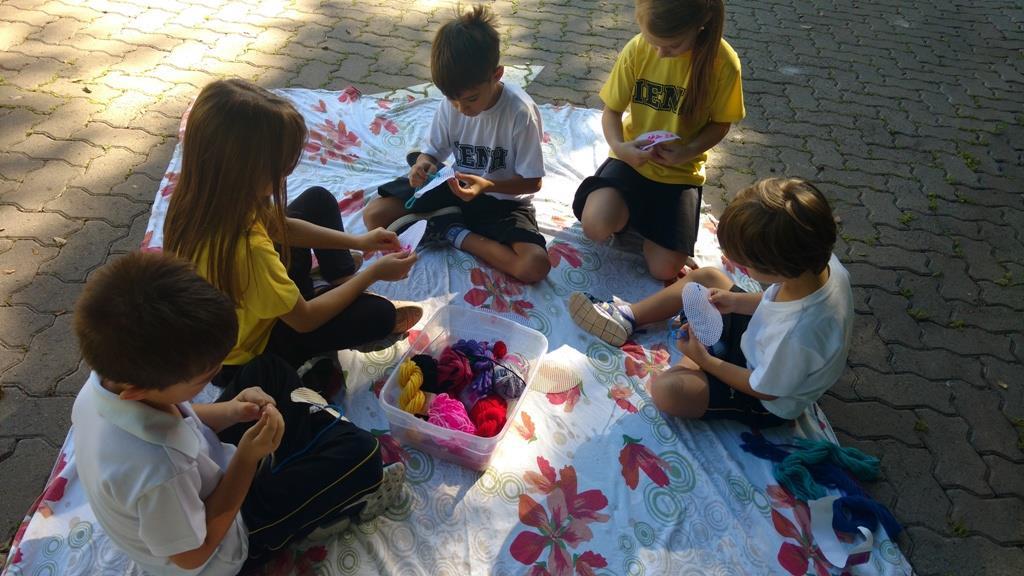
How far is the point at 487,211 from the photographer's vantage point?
8.87 feet

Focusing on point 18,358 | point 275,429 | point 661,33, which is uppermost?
point 661,33

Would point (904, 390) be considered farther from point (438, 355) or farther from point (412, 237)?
point (412, 237)

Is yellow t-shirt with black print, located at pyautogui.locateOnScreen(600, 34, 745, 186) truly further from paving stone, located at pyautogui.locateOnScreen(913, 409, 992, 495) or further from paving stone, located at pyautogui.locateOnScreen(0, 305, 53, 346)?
paving stone, located at pyautogui.locateOnScreen(0, 305, 53, 346)

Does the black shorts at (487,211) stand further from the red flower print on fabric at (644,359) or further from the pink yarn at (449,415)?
the pink yarn at (449,415)

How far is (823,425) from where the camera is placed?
7.19 ft

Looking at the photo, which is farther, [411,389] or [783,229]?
[411,389]

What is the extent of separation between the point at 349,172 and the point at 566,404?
5.35 feet

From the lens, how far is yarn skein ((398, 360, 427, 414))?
1967 mm

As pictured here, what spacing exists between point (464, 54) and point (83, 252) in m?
1.65

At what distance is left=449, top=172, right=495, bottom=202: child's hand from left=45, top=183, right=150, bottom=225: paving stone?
1395 millimetres

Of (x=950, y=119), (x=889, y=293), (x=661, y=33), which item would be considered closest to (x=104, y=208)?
(x=661, y=33)

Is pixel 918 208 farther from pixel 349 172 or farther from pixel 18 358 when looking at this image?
pixel 18 358

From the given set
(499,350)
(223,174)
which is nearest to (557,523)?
(499,350)

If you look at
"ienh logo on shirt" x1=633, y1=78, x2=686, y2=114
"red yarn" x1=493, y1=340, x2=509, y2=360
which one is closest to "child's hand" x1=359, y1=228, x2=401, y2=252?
"red yarn" x1=493, y1=340, x2=509, y2=360
